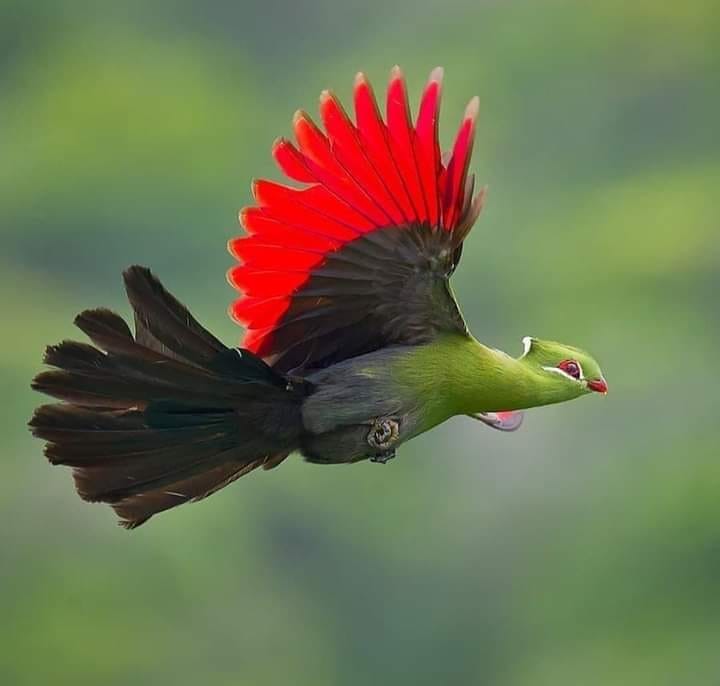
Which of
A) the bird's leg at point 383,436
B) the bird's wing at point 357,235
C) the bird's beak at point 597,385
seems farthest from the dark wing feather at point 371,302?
the bird's beak at point 597,385

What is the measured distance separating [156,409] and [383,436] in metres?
0.35

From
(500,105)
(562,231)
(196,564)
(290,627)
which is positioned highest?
(500,105)

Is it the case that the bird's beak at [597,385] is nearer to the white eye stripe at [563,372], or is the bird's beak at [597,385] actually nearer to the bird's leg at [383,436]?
the white eye stripe at [563,372]

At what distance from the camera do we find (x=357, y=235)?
→ 2096 mm

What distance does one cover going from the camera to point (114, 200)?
446 centimetres

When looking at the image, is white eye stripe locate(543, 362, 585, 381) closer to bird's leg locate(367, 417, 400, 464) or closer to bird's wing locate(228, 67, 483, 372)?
bird's wing locate(228, 67, 483, 372)

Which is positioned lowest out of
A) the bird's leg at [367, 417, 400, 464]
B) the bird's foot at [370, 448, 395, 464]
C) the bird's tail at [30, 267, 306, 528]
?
the bird's foot at [370, 448, 395, 464]

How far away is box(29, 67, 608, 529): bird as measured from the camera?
2012mm

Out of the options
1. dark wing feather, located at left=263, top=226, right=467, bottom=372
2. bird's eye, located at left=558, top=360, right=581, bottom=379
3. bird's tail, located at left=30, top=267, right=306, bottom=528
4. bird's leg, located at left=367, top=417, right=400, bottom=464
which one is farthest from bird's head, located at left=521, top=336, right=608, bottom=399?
bird's tail, located at left=30, top=267, right=306, bottom=528

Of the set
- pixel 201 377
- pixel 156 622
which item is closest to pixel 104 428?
pixel 201 377

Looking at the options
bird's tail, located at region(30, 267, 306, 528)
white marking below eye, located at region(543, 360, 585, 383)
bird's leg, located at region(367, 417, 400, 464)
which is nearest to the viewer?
bird's tail, located at region(30, 267, 306, 528)

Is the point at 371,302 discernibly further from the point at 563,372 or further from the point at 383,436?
the point at 563,372

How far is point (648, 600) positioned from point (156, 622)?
50.3 inches

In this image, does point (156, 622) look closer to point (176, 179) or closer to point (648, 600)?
point (648, 600)
